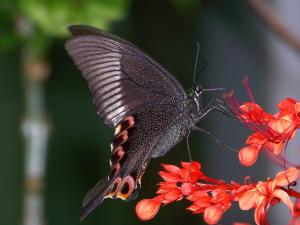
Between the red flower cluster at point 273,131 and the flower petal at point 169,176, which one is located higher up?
the red flower cluster at point 273,131

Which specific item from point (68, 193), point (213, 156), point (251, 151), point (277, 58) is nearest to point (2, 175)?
point (68, 193)

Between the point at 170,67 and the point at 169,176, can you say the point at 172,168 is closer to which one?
the point at 169,176

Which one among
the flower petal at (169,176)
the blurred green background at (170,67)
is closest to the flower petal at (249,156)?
the flower petal at (169,176)

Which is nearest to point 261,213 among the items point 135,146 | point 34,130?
point 135,146

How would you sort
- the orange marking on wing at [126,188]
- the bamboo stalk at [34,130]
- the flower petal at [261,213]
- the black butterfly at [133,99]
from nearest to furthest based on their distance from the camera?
the flower petal at [261,213] → the orange marking on wing at [126,188] → the black butterfly at [133,99] → the bamboo stalk at [34,130]

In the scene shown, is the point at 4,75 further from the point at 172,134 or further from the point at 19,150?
the point at 172,134

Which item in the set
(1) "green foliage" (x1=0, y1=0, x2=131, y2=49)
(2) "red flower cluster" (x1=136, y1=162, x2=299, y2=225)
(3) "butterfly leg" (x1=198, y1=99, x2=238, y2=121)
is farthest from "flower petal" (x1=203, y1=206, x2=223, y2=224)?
(1) "green foliage" (x1=0, y1=0, x2=131, y2=49)

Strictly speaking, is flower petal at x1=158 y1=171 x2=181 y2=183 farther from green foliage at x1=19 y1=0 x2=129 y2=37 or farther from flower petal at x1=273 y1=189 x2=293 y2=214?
green foliage at x1=19 y1=0 x2=129 y2=37

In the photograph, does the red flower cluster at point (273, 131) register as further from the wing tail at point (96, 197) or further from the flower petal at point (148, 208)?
the wing tail at point (96, 197)
